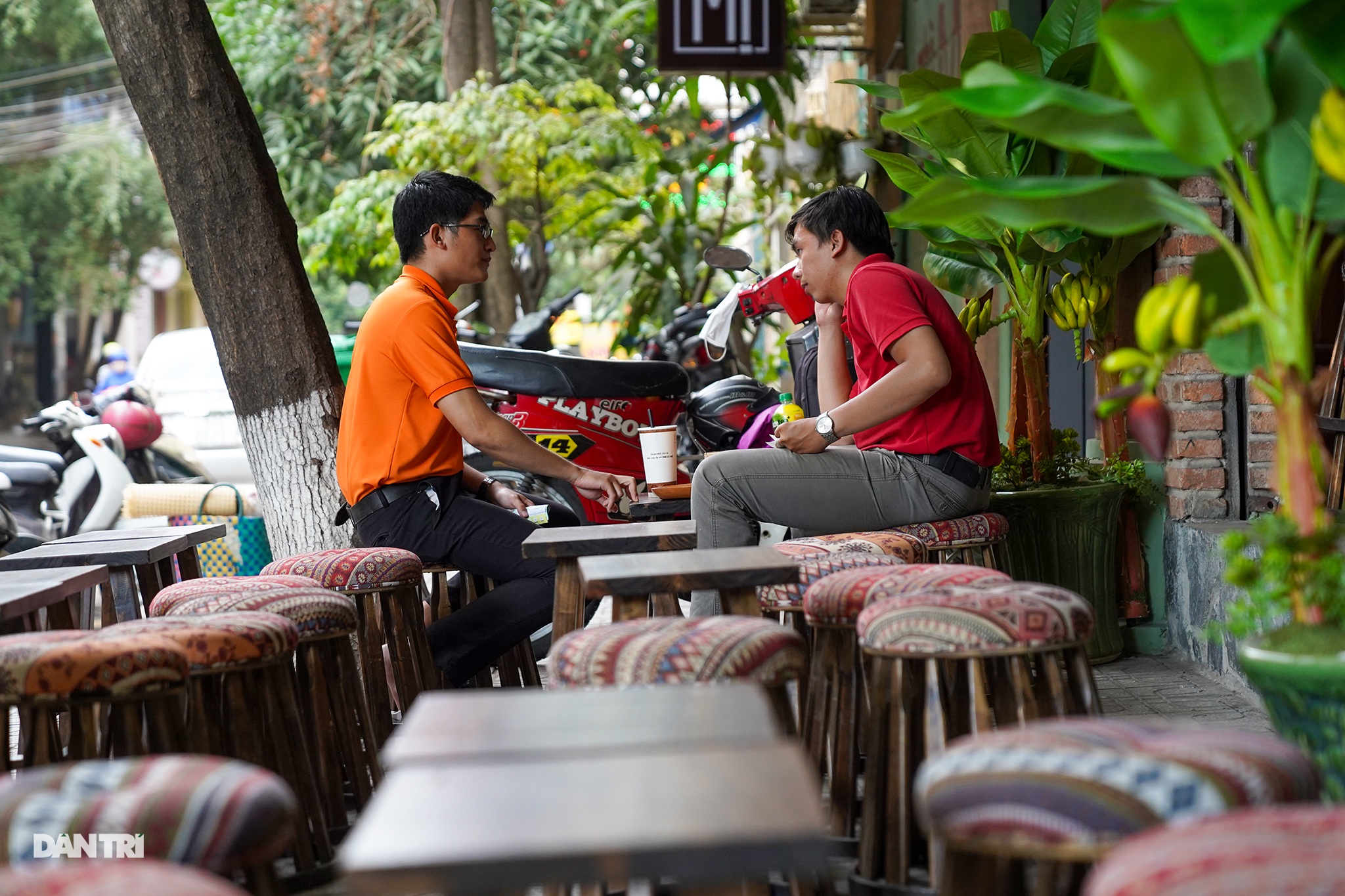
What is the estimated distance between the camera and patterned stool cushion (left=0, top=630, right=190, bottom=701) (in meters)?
2.56

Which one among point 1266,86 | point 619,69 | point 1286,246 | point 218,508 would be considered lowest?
point 218,508

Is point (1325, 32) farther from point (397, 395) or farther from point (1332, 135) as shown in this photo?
point (397, 395)

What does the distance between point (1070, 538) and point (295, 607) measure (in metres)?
3.10

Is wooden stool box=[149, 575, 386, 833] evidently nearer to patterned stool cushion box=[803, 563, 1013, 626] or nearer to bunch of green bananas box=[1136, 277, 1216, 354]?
patterned stool cushion box=[803, 563, 1013, 626]

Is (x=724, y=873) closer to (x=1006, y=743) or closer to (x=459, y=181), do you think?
(x=1006, y=743)

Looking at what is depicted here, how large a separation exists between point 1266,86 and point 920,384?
1.76 meters

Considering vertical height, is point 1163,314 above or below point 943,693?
above

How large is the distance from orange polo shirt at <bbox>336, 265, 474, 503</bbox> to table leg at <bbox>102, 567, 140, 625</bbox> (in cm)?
73

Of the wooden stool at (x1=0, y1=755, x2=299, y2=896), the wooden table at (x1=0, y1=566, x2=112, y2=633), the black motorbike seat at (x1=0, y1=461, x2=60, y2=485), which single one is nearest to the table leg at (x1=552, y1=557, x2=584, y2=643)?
the wooden table at (x1=0, y1=566, x2=112, y2=633)

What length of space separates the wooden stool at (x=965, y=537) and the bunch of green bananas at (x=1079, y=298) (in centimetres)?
133

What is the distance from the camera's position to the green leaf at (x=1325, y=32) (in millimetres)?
2234

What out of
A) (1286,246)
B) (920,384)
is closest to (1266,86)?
(1286,246)

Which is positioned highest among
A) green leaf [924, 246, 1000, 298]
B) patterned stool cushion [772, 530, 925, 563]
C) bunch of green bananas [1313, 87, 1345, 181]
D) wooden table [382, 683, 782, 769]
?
bunch of green bananas [1313, 87, 1345, 181]

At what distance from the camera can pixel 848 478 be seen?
414 cm
